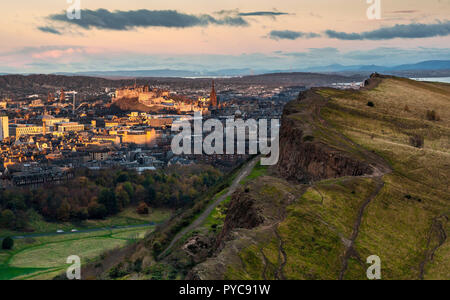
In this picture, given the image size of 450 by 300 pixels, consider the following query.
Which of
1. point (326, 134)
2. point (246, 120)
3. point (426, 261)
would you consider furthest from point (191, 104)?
point (426, 261)

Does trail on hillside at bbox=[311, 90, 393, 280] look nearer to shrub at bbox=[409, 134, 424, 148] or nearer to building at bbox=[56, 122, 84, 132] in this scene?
shrub at bbox=[409, 134, 424, 148]

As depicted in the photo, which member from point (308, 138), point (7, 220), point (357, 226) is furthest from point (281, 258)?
point (7, 220)

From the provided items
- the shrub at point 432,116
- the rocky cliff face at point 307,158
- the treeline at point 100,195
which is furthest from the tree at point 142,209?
the shrub at point 432,116

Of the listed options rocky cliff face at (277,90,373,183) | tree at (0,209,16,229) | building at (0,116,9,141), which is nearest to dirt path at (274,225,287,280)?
rocky cliff face at (277,90,373,183)

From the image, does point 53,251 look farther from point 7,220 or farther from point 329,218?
point 329,218

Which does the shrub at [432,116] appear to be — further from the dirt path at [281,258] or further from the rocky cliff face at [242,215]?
the dirt path at [281,258]
